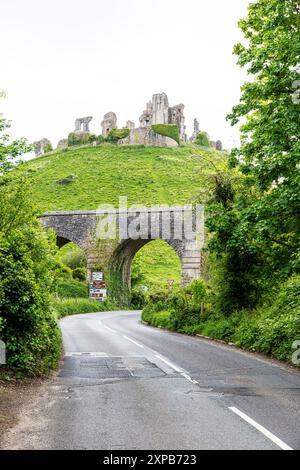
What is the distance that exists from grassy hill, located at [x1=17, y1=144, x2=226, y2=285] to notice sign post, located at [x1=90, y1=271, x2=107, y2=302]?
48.9 feet

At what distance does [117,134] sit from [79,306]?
70715 millimetres

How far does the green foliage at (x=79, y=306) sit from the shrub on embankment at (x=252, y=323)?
828 centimetres

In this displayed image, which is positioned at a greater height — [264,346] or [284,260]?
[284,260]

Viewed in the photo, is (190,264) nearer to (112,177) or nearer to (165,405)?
(165,405)

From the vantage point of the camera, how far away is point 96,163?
92.0 m

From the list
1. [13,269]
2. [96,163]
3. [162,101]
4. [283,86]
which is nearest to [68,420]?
[13,269]

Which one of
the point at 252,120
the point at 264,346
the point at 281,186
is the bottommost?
the point at 264,346

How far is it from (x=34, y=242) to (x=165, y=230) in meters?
26.5

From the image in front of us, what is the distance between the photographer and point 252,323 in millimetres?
18172

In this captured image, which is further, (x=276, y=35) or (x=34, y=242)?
(x=34, y=242)

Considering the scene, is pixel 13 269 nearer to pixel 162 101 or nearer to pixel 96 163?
pixel 96 163

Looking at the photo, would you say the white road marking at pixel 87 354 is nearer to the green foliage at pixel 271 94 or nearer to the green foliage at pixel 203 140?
the green foliage at pixel 271 94

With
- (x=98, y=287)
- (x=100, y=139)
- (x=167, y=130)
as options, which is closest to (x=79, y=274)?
(x=98, y=287)

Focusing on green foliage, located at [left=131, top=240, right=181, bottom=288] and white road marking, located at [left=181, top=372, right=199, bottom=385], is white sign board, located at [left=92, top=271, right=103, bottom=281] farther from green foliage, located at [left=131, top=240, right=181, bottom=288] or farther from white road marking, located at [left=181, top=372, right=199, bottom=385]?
white road marking, located at [left=181, top=372, right=199, bottom=385]
